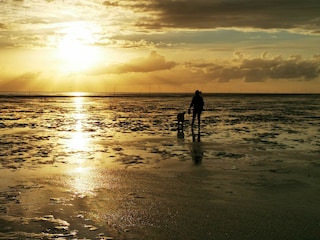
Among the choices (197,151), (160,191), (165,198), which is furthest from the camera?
(197,151)

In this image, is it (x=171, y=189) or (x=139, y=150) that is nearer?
(x=171, y=189)

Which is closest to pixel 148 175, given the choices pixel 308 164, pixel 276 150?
pixel 308 164

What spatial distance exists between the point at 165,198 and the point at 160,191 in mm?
644

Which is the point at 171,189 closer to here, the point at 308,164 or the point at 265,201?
the point at 265,201

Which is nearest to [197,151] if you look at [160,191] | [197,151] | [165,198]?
[197,151]

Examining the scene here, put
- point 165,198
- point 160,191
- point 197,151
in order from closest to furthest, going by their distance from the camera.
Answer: point 165,198 → point 160,191 → point 197,151

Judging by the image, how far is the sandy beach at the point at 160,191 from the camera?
22.8ft

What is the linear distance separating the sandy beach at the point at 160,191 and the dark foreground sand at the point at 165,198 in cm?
2

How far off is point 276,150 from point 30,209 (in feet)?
36.5

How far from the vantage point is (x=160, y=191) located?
9523mm

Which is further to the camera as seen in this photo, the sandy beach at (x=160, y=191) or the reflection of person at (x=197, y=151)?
the reflection of person at (x=197, y=151)

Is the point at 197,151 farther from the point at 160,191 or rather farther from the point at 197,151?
the point at 160,191

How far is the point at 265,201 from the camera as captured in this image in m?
8.66

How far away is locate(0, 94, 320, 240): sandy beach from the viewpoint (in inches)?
273
